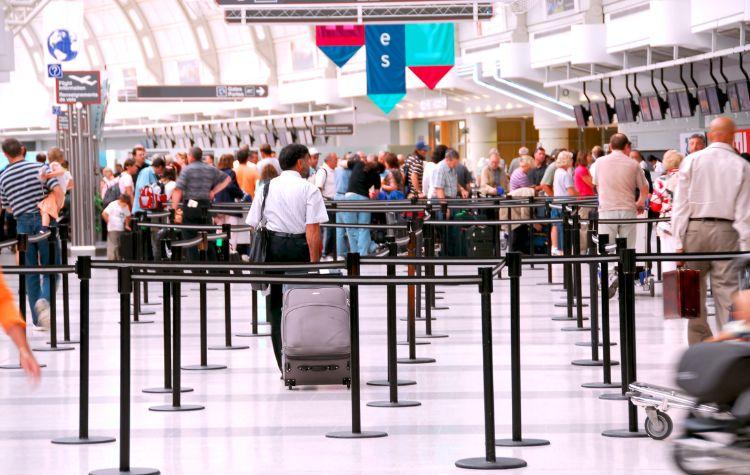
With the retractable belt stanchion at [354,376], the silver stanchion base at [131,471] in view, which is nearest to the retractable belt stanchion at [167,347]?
the retractable belt stanchion at [354,376]

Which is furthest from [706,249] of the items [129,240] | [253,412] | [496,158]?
[496,158]

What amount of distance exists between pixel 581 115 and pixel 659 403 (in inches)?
1020

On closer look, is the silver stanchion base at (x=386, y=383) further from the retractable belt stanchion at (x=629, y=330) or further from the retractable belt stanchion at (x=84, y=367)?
the retractable belt stanchion at (x=84, y=367)

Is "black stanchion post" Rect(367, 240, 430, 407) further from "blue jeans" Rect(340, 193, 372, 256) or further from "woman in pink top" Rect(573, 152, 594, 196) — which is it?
"woman in pink top" Rect(573, 152, 594, 196)

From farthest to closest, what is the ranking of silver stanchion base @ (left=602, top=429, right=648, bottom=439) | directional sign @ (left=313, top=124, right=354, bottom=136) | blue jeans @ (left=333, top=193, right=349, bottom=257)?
directional sign @ (left=313, top=124, right=354, bottom=136), blue jeans @ (left=333, top=193, right=349, bottom=257), silver stanchion base @ (left=602, top=429, right=648, bottom=439)

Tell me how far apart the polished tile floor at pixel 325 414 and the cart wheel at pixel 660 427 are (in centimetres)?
6

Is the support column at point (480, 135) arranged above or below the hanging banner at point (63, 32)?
below

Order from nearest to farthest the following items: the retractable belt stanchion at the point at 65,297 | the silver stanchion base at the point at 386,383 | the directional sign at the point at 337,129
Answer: the silver stanchion base at the point at 386,383 → the retractable belt stanchion at the point at 65,297 → the directional sign at the point at 337,129

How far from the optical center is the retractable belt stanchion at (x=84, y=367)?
7.21 meters

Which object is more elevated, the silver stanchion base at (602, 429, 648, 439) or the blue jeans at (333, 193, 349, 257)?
the blue jeans at (333, 193, 349, 257)

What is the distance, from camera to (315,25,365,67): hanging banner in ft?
83.5

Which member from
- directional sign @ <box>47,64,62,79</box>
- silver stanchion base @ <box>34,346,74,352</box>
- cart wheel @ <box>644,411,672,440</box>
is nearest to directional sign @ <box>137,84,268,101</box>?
directional sign @ <box>47,64,62,79</box>

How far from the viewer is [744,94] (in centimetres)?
2316

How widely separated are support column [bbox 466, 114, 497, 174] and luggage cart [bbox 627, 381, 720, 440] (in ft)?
117
